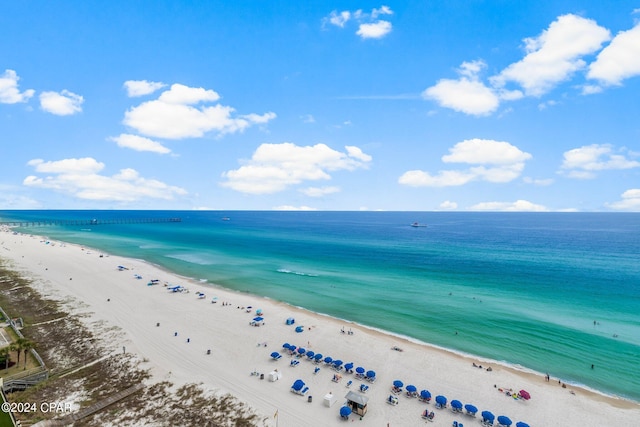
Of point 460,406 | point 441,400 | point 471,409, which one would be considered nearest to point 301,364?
point 441,400

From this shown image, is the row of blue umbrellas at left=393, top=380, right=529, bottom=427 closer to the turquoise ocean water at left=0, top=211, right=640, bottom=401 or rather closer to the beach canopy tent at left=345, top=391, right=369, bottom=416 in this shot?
the beach canopy tent at left=345, top=391, right=369, bottom=416

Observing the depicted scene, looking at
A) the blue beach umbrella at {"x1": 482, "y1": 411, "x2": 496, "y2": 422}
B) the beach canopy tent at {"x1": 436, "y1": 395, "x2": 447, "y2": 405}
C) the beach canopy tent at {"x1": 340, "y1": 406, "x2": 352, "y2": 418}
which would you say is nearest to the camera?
the beach canopy tent at {"x1": 340, "y1": 406, "x2": 352, "y2": 418}

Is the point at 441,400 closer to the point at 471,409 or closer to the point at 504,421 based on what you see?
the point at 471,409

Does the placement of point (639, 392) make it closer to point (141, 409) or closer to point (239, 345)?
point (239, 345)

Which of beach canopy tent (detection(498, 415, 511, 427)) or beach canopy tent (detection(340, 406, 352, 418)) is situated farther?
beach canopy tent (detection(340, 406, 352, 418))

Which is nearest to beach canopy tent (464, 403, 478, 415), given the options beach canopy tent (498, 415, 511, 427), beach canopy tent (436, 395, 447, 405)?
beach canopy tent (436, 395, 447, 405)

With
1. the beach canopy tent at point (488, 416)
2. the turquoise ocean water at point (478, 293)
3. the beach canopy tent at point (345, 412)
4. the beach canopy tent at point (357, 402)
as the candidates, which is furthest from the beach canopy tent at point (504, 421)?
the turquoise ocean water at point (478, 293)

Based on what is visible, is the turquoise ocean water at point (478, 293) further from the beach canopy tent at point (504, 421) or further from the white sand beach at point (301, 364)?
the beach canopy tent at point (504, 421)
